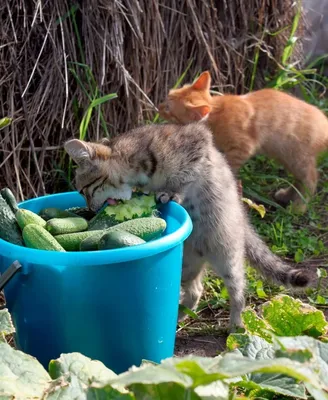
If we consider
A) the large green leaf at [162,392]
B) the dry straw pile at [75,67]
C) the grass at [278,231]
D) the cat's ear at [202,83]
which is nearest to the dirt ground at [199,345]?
the grass at [278,231]

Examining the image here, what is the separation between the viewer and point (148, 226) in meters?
2.56

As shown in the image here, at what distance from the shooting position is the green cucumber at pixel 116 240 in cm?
234

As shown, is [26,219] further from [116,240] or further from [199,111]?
[199,111]

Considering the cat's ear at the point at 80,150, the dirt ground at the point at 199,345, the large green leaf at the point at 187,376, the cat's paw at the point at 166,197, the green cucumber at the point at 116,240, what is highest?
the large green leaf at the point at 187,376

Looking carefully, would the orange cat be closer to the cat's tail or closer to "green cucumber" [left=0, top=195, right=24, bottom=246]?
the cat's tail

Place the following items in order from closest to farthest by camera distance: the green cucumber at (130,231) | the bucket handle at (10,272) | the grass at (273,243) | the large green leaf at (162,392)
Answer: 1. the large green leaf at (162,392)
2. the bucket handle at (10,272)
3. the green cucumber at (130,231)
4. the grass at (273,243)

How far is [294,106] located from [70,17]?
6.24 ft

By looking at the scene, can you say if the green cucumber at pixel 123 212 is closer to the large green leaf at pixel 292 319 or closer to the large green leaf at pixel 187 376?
the large green leaf at pixel 292 319

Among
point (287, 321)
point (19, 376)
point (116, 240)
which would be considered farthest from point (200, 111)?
point (19, 376)

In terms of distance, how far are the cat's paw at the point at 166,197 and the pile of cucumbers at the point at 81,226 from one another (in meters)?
0.03

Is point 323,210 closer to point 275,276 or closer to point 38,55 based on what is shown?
point 275,276

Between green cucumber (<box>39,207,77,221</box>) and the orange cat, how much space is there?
180 cm

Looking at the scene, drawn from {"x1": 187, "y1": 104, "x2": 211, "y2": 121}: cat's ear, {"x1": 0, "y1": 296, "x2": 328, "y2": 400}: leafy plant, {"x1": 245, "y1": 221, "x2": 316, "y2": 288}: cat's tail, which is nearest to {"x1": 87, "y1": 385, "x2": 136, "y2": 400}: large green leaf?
{"x1": 0, "y1": 296, "x2": 328, "y2": 400}: leafy plant

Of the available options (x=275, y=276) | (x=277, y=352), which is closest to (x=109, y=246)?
Result: (x=277, y=352)
